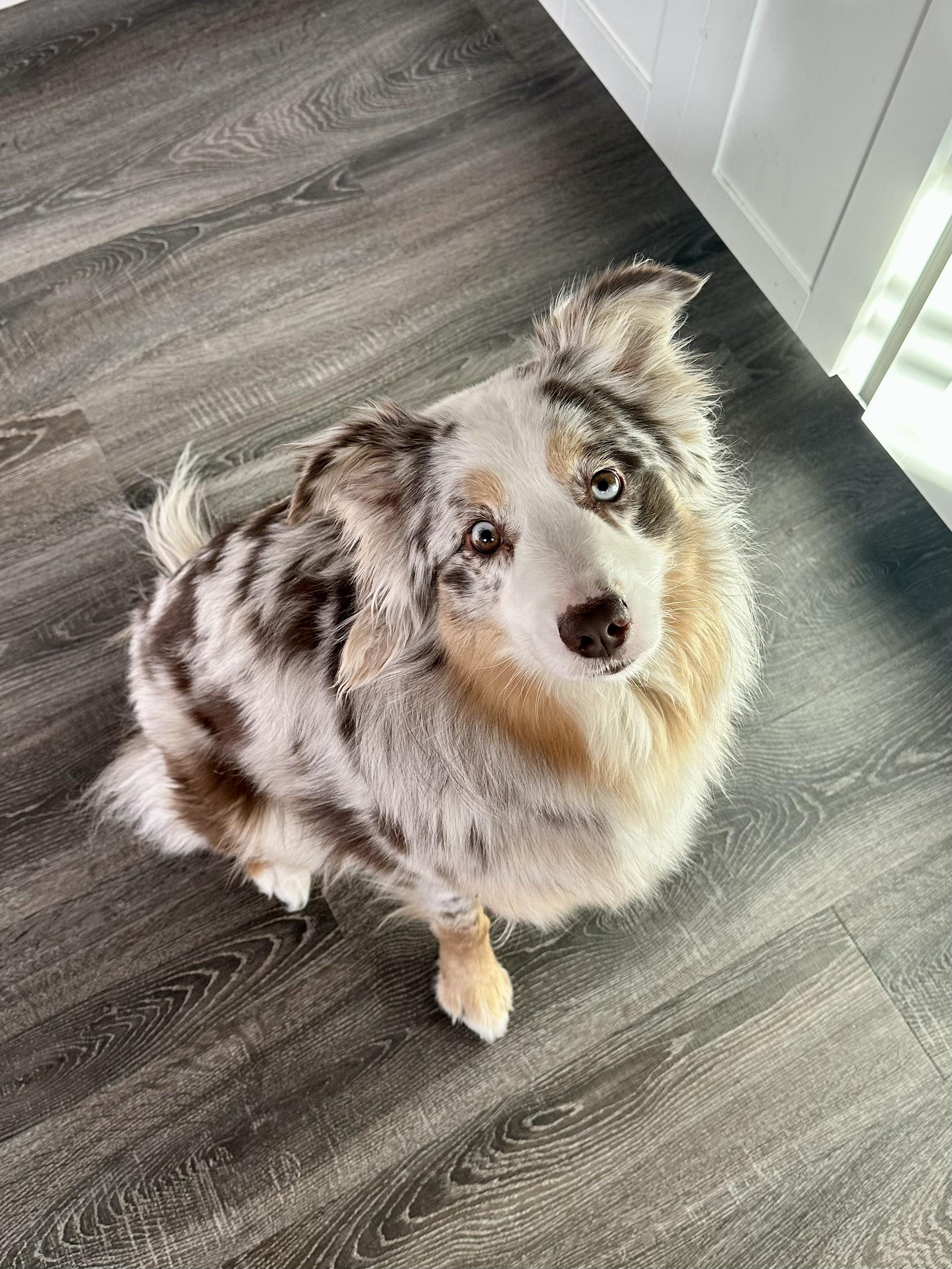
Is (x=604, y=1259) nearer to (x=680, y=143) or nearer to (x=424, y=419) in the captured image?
(x=424, y=419)

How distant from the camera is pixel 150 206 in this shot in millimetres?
2646

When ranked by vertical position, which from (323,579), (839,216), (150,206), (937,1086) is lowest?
(937,1086)

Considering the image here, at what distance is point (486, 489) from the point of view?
1.27 m

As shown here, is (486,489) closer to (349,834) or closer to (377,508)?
(377,508)

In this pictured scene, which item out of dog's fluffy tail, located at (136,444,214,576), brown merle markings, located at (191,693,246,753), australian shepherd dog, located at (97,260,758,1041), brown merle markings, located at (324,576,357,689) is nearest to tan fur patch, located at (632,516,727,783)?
australian shepherd dog, located at (97,260,758,1041)

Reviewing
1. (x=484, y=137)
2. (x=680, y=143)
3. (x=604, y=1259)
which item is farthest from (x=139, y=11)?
(x=604, y=1259)

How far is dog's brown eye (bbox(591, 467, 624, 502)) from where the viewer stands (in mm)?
1297

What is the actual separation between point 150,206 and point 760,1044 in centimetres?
247

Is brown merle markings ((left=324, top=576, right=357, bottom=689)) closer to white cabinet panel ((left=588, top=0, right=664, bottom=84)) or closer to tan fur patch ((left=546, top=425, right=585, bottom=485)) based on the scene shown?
tan fur patch ((left=546, top=425, right=585, bottom=485))

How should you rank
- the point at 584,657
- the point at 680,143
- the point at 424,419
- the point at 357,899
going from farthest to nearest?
the point at 680,143, the point at 357,899, the point at 424,419, the point at 584,657

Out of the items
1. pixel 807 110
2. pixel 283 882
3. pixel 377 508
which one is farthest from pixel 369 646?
pixel 807 110

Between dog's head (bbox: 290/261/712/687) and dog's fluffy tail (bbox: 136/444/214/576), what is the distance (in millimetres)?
744

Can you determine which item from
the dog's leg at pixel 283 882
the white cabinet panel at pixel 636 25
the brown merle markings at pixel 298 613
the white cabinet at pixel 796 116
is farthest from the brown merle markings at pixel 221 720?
the white cabinet panel at pixel 636 25

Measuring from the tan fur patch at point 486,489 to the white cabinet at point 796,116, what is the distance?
1019 mm
